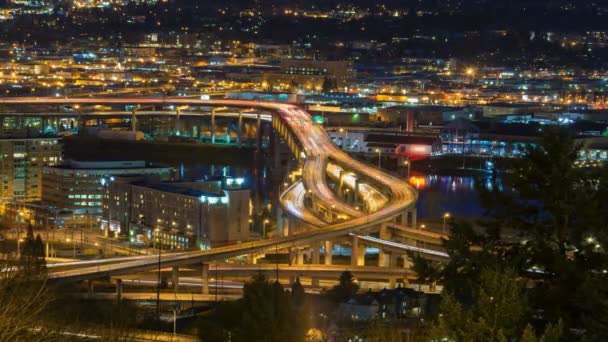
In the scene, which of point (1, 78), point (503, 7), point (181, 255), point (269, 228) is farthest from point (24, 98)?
point (503, 7)

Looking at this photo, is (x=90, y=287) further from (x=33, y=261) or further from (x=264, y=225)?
(x=264, y=225)

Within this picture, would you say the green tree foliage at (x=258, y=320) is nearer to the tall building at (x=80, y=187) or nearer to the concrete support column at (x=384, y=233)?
the concrete support column at (x=384, y=233)

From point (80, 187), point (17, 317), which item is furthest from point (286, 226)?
point (17, 317)

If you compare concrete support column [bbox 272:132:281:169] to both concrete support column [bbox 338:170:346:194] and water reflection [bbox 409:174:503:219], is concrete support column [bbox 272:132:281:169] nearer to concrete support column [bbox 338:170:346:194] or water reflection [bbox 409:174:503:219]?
water reflection [bbox 409:174:503:219]

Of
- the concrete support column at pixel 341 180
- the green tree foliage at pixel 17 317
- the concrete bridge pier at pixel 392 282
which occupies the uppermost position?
the green tree foliage at pixel 17 317

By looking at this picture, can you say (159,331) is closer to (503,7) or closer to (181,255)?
(181,255)

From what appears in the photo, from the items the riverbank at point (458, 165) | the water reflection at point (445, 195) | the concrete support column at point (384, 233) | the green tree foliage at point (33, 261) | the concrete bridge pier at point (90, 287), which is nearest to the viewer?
the green tree foliage at point (33, 261)

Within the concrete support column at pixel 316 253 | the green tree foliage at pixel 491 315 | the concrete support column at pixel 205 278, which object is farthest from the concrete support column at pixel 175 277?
the green tree foliage at pixel 491 315
